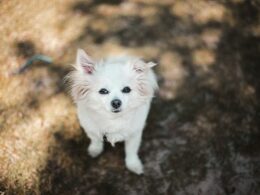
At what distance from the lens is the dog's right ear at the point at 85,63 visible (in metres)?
2.90

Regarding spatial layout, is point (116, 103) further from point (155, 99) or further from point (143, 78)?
point (155, 99)

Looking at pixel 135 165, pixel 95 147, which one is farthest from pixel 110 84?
pixel 135 165

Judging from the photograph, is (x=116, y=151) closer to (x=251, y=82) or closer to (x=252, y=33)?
(x=251, y=82)

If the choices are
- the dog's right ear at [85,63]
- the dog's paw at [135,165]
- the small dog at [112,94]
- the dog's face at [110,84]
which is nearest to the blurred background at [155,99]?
the dog's paw at [135,165]

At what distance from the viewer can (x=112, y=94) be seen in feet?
9.91

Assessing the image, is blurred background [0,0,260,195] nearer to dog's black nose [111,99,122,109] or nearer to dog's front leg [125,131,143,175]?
dog's front leg [125,131,143,175]

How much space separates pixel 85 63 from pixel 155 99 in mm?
1431

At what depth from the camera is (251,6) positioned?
523 cm

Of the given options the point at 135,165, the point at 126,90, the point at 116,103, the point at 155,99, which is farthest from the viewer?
the point at 155,99

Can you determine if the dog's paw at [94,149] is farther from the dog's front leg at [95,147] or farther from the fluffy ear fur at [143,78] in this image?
the fluffy ear fur at [143,78]

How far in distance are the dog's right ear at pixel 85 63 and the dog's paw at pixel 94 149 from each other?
901 millimetres

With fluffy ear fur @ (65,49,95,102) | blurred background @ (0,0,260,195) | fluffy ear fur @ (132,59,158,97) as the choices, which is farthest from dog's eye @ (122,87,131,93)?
blurred background @ (0,0,260,195)

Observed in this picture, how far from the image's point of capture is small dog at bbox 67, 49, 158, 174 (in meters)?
3.04

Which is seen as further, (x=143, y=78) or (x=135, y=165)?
(x=135, y=165)
